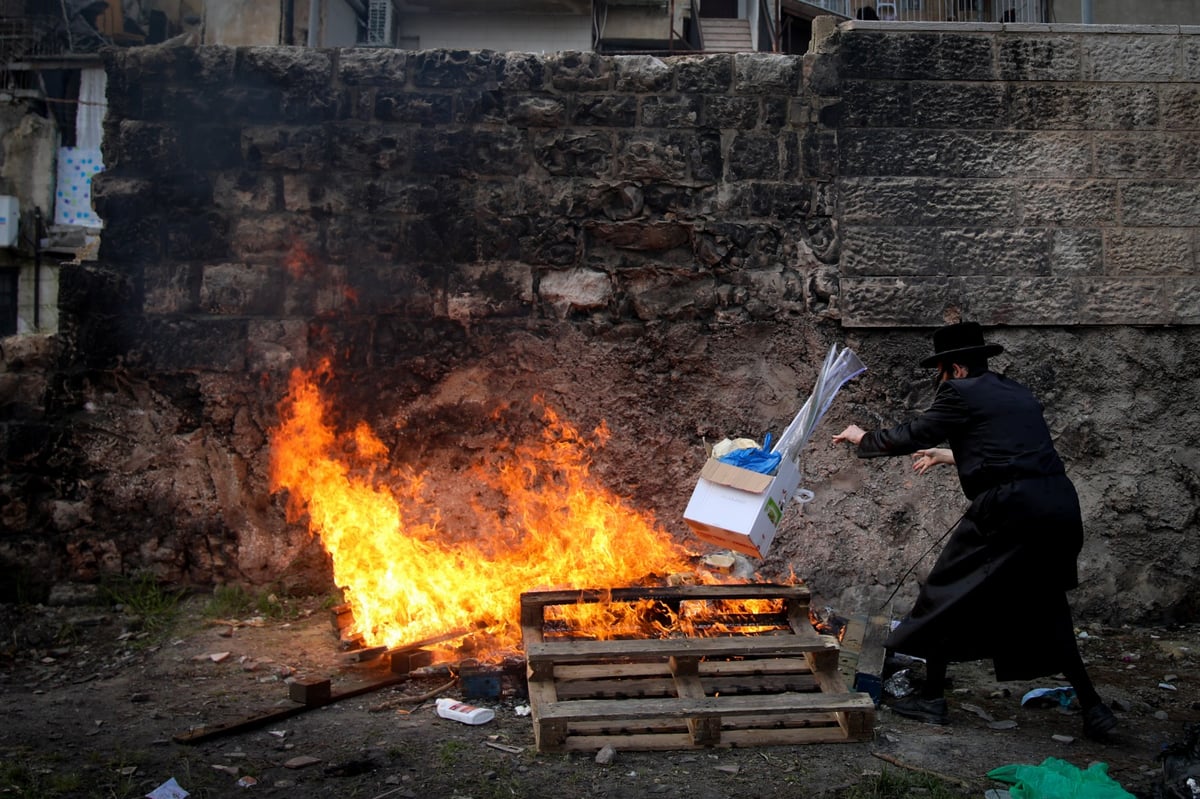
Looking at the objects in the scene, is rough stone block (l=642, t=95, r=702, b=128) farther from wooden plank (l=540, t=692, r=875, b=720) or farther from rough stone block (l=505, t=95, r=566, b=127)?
wooden plank (l=540, t=692, r=875, b=720)

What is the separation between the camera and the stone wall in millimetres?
5715

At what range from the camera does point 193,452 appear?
5.69 meters

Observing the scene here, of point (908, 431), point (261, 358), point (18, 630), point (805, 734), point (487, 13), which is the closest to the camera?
point (805, 734)

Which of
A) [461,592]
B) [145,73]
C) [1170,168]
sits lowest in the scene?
[461,592]

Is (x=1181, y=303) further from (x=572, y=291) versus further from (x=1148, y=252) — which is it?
(x=572, y=291)

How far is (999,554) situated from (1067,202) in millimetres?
2509

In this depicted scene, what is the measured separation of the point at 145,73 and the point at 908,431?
4.57m

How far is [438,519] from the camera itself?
571 centimetres

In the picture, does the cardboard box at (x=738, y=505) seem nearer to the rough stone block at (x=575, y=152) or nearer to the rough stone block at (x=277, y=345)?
the rough stone block at (x=575, y=152)

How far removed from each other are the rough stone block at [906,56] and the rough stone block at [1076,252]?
3.40 feet

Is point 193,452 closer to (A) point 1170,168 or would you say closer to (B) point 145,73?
(B) point 145,73

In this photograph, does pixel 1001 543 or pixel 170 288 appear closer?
pixel 1001 543

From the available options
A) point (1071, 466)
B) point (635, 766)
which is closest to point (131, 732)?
point (635, 766)

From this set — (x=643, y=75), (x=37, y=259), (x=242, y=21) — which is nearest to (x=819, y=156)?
(x=643, y=75)
